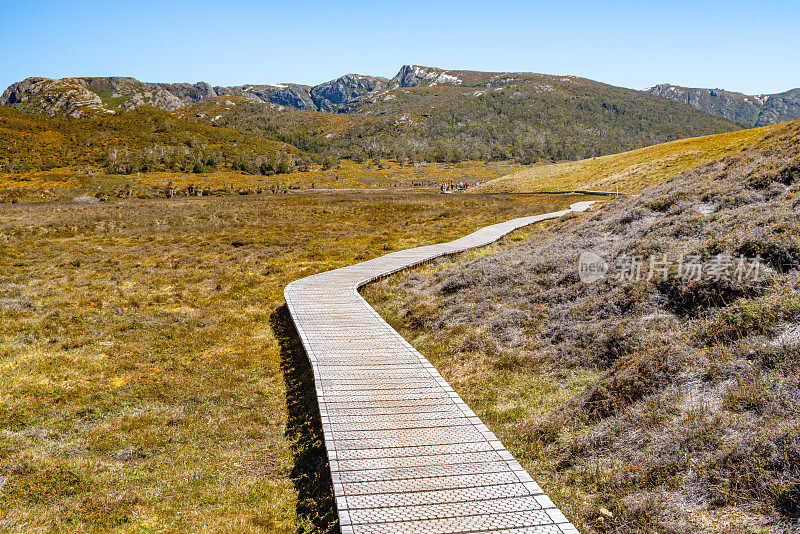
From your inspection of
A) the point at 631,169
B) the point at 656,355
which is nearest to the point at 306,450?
the point at 656,355

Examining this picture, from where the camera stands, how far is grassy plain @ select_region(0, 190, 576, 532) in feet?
21.9

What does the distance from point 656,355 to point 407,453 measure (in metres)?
5.09

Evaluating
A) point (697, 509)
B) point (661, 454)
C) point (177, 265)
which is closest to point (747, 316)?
point (661, 454)

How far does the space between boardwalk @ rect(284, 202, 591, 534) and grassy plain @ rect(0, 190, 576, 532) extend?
115 centimetres

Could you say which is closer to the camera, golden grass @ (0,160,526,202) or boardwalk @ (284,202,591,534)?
boardwalk @ (284,202,591,534)

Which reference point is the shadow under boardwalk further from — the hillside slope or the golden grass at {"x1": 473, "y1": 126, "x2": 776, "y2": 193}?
the golden grass at {"x1": 473, "y1": 126, "x2": 776, "y2": 193}

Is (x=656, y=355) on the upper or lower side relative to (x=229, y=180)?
lower

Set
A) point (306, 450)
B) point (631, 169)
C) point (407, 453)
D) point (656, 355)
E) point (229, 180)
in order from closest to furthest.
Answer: point (407, 453) → point (306, 450) → point (656, 355) → point (631, 169) → point (229, 180)

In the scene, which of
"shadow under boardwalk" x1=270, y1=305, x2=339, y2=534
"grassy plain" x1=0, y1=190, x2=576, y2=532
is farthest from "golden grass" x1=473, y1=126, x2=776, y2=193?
"shadow under boardwalk" x1=270, y1=305, x2=339, y2=534

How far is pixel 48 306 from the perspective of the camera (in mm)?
17984

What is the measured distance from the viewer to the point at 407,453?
6.90 meters

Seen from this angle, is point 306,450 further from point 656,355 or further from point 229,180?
point 229,180

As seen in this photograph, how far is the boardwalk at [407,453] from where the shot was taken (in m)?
5.47

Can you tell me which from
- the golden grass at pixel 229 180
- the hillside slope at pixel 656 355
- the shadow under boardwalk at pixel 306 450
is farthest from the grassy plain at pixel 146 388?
the golden grass at pixel 229 180
